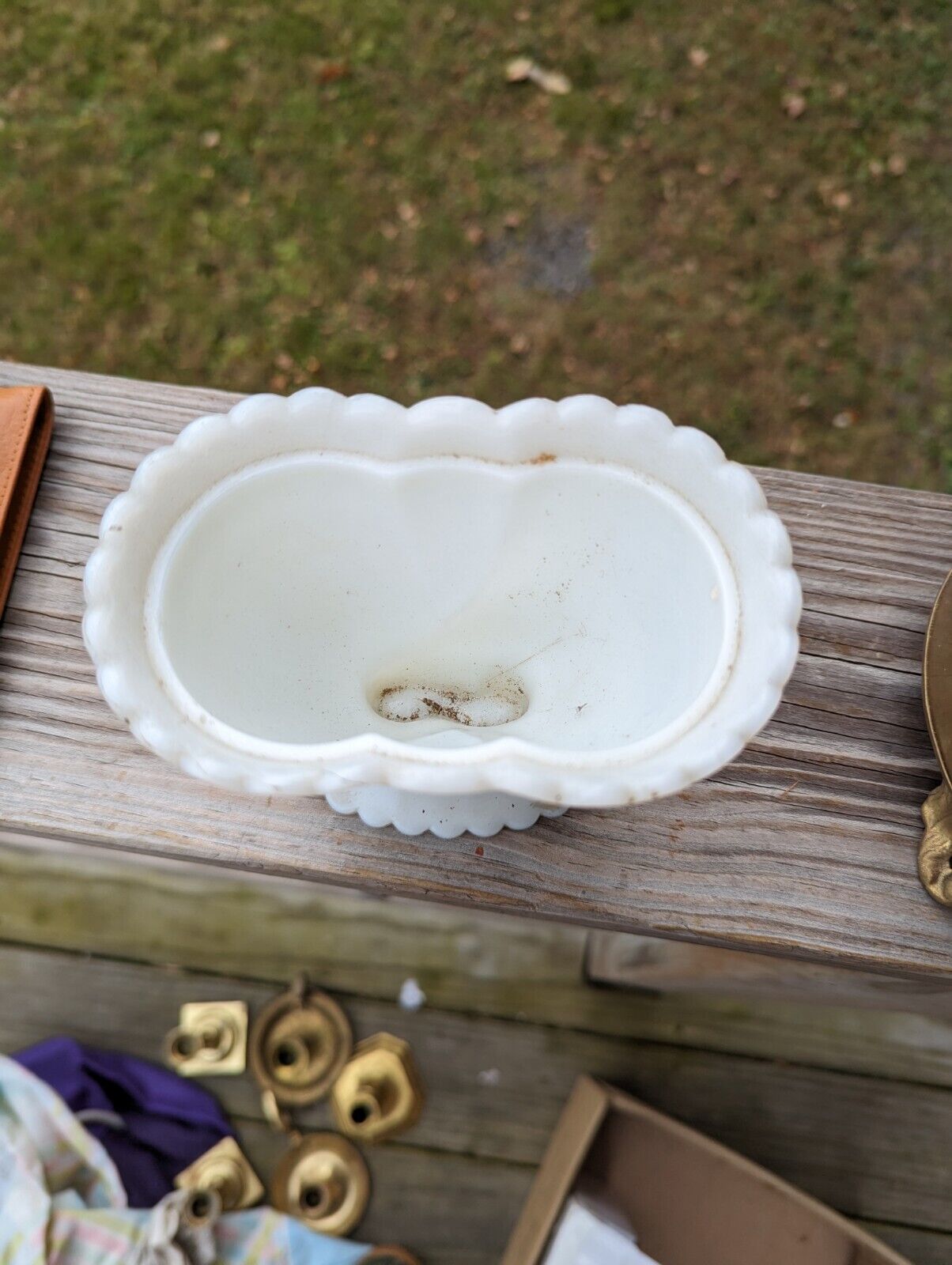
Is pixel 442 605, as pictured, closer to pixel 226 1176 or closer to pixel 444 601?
pixel 444 601

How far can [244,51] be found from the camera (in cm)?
182

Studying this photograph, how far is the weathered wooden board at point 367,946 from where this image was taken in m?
1.29

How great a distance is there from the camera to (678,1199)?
3.56 ft

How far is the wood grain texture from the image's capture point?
735mm

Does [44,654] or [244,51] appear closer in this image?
[44,654]

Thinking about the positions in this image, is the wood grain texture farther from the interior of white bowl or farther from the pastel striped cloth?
the pastel striped cloth

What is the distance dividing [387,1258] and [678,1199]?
41 centimetres

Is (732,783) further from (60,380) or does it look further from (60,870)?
(60,870)

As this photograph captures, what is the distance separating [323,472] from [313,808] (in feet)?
1.02

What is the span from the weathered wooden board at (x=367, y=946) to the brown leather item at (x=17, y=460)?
0.67 m

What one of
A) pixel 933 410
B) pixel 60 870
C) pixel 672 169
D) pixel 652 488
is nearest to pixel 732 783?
pixel 652 488

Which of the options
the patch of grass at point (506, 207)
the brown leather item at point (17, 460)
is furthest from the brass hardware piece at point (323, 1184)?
the patch of grass at point (506, 207)

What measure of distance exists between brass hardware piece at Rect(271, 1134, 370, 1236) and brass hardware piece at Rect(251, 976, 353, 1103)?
2.4 inches

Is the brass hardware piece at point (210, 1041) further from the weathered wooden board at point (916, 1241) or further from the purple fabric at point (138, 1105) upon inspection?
the weathered wooden board at point (916, 1241)
